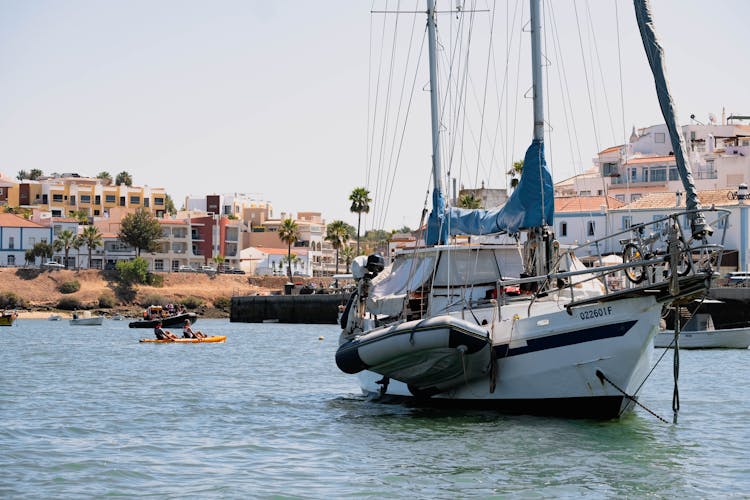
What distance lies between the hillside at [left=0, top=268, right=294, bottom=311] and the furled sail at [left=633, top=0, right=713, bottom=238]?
10383cm

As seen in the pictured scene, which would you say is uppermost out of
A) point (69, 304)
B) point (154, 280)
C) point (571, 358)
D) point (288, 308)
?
point (571, 358)

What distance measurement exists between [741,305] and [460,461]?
46.4m

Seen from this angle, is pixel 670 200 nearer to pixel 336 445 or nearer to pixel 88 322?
pixel 88 322

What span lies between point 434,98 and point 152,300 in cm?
9233

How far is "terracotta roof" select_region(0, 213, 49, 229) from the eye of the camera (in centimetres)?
13188

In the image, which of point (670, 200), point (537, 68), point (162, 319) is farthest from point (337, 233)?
point (537, 68)

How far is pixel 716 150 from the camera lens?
93.5 m

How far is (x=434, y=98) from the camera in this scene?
31.3 metres

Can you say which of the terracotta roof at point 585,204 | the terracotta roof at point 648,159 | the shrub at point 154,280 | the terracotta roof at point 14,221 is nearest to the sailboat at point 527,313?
the terracotta roof at point 585,204

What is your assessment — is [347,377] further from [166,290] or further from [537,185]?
[166,290]

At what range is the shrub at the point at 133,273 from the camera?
4823 inches

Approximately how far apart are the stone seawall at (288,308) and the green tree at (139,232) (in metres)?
32.2

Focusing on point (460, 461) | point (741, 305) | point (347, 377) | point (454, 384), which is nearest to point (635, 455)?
point (460, 461)

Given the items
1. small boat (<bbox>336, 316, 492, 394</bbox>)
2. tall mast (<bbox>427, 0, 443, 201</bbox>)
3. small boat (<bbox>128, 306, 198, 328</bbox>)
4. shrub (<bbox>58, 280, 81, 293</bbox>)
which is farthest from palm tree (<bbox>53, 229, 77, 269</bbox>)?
small boat (<bbox>336, 316, 492, 394</bbox>)
